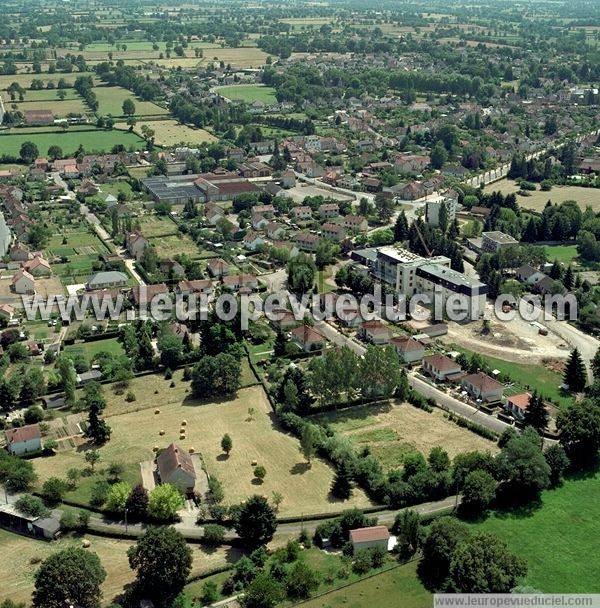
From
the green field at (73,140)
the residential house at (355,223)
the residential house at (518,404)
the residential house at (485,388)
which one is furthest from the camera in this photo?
the green field at (73,140)

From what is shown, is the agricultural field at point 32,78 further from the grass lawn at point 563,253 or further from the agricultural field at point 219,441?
the agricultural field at point 219,441

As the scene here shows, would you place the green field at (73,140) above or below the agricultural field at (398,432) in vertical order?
above

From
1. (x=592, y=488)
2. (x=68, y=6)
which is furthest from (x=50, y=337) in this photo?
(x=68, y=6)

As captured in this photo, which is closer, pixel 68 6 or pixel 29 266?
pixel 29 266

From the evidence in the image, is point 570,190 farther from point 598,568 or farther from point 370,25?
point 370,25

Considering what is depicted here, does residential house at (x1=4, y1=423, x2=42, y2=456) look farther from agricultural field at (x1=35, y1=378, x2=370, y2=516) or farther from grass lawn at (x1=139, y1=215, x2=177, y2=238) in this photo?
grass lawn at (x1=139, y1=215, x2=177, y2=238)

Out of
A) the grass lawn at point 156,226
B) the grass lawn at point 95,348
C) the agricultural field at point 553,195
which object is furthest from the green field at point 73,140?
the grass lawn at point 95,348

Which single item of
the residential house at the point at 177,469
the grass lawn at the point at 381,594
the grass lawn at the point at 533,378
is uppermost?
the residential house at the point at 177,469

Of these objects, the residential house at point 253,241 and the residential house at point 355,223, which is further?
the residential house at point 355,223
